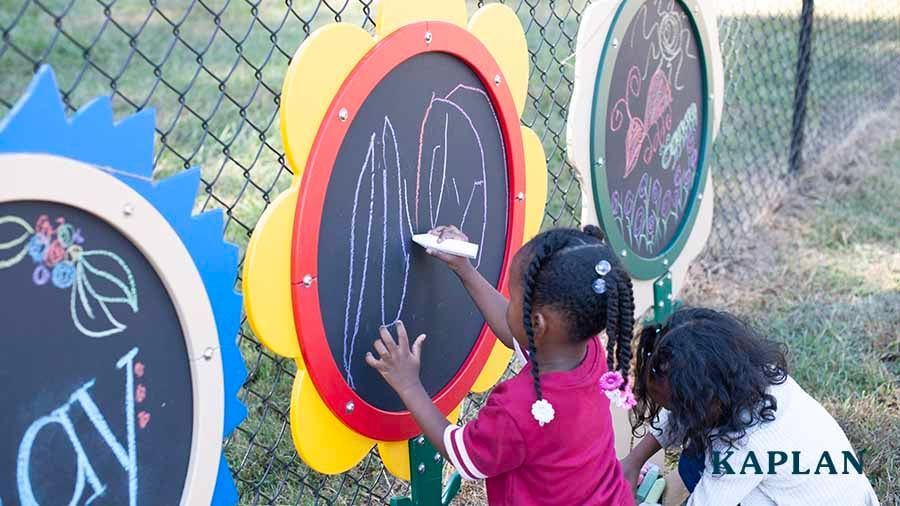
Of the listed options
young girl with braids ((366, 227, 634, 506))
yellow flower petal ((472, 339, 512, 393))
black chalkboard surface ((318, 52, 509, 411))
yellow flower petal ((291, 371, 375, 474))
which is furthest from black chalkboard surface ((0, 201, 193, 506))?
yellow flower petal ((472, 339, 512, 393))

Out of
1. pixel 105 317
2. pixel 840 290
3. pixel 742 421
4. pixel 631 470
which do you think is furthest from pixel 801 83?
pixel 105 317

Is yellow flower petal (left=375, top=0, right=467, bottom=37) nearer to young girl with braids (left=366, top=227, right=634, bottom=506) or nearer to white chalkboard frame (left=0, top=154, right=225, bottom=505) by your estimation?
young girl with braids (left=366, top=227, right=634, bottom=506)

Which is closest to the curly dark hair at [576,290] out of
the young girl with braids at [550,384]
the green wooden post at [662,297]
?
the young girl with braids at [550,384]

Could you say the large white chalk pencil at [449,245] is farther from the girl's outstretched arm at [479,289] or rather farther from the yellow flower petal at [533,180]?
the yellow flower petal at [533,180]

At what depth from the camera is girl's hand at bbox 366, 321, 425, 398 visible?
1937 mm

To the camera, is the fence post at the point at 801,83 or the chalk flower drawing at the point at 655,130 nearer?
the chalk flower drawing at the point at 655,130

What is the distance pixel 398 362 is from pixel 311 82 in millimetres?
593

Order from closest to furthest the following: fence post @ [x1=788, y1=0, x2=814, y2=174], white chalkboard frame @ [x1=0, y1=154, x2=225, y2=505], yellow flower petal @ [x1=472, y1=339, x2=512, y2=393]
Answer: white chalkboard frame @ [x1=0, y1=154, x2=225, y2=505] → yellow flower petal @ [x1=472, y1=339, x2=512, y2=393] → fence post @ [x1=788, y1=0, x2=814, y2=174]

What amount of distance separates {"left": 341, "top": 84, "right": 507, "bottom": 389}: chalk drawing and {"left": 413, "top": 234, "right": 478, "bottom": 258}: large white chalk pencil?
3 centimetres

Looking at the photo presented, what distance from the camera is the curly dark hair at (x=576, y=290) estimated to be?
1.82m

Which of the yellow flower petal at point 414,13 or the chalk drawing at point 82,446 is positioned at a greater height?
the yellow flower petal at point 414,13

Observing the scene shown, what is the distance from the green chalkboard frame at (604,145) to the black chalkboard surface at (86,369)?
4.30ft

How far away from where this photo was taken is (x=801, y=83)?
4824 millimetres

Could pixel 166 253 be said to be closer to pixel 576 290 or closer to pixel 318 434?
pixel 318 434
